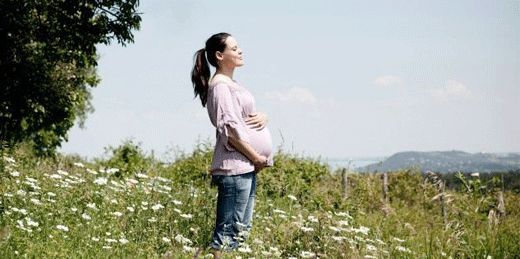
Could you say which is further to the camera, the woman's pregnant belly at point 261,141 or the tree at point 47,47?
the tree at point 47,47

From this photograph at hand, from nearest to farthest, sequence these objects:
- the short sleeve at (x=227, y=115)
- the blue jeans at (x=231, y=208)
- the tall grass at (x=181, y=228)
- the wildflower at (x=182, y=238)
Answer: the tall grass at (x=181, y=228), the short sleeve at (x=227, y=115), the blue jeans at (x=231, y=208), the wildflower at (x=182, y=238)

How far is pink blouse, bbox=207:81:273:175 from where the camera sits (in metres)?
5.19

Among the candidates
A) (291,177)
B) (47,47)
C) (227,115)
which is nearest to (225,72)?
(227,115)

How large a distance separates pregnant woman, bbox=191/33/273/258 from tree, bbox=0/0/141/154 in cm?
1043

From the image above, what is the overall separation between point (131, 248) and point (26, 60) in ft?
44.2

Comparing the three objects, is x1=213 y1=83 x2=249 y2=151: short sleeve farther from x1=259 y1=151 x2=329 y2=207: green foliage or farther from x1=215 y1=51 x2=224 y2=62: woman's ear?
x1=259 y1=151 x2=329 y2=207: green foliage

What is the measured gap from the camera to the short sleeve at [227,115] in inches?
203

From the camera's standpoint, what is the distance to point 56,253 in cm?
459

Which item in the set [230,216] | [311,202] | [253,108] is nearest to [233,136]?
[253,108]

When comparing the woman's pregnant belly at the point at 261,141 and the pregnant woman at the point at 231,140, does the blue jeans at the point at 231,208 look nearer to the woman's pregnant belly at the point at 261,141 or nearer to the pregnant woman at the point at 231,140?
the pregnant woman at the point at 231,140

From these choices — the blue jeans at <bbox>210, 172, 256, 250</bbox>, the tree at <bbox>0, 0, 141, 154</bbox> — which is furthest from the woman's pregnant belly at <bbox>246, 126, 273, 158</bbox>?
the tree at <bbox>0, 0, 141, 154</bbox>

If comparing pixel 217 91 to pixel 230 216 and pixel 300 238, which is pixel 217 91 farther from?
pixel 300 238

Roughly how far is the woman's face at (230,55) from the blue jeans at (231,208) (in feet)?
3.34

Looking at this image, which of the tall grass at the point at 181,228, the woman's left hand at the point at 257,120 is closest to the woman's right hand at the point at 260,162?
the woman's left hand at the point at 257,120
